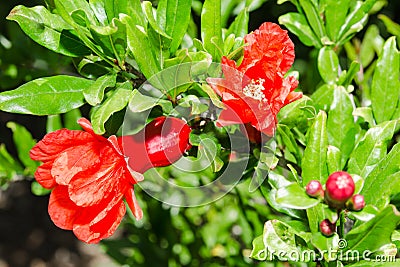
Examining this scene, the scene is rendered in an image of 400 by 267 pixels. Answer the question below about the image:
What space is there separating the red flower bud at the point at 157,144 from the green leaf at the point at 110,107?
0.09 metres

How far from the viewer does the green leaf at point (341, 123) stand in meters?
1.03

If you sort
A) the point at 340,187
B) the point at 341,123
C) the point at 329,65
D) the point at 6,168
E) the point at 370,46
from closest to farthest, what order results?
the point at 340,187
the point at 341,123
the point at 329,65
the point at 6,168
the point at 370,46

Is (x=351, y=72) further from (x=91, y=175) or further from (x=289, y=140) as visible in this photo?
(x=91, y=175)

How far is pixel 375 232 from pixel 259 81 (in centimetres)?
26

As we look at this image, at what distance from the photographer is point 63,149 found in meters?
0.90

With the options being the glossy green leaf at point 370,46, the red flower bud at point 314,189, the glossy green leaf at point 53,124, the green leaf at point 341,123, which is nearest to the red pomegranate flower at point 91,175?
the red flower bud at point 314,189

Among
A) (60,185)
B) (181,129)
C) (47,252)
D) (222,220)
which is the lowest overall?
(47,252)

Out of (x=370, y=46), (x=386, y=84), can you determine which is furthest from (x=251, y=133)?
(x=370, y=46)

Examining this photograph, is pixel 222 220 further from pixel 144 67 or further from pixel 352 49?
pixel 144 67

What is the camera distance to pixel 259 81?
34.0 inches

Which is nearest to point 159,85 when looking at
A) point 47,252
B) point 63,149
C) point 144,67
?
point 144,67

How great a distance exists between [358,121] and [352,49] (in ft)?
1.48

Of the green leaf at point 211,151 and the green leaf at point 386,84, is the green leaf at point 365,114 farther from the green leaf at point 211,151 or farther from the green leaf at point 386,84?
the green leaf at point 211,151

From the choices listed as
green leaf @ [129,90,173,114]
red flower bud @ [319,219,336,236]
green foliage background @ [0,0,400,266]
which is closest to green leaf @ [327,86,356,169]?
green foliage background @ [0,0,400,266]
